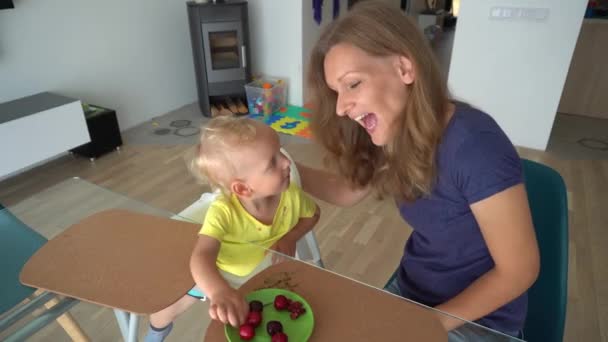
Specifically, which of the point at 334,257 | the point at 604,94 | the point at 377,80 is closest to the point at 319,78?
the point at 377,80

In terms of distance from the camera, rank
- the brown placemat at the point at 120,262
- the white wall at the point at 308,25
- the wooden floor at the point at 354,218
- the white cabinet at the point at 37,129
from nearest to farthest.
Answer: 1. the brown placemat at the point at 120,262
2. the wooden floor at the point at 354,218
3. the white cabinet at the point at 37,129
4. the white wall at the point at 308,25

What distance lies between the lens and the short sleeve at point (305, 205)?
119cm

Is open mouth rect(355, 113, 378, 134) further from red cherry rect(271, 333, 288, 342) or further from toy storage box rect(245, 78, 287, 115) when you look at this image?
toy storage box rect(245, 78, 287, 115)

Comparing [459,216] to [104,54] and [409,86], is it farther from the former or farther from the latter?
[104,54]

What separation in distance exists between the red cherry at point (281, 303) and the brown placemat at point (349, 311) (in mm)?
43

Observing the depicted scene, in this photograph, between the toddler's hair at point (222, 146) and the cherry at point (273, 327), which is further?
the toddler's hair at point (222, 146)

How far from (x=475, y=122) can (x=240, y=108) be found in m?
3.14

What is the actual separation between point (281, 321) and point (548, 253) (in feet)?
2.25

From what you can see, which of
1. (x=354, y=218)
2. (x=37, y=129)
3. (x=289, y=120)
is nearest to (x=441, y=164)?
(x=354, y=218)

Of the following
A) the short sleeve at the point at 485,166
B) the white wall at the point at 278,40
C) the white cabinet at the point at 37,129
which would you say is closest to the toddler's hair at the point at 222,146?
the short sleeve at the point at 485,166

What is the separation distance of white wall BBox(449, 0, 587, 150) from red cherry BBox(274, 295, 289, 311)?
2384 millimetres

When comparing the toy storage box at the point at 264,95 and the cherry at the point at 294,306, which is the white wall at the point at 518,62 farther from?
the cherry at the point at 294,306

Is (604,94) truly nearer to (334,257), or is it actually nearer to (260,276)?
(334,257)

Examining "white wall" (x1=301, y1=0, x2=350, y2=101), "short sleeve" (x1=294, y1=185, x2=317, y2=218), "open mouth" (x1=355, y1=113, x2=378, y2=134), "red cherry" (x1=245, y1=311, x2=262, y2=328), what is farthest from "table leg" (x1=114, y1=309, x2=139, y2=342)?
"white wall" (x1=301, y1=0, x2=350, y2=101)
